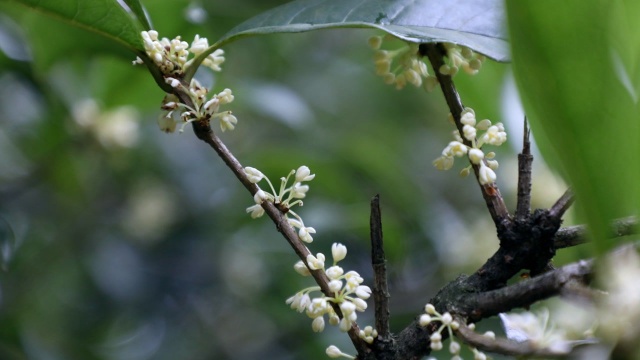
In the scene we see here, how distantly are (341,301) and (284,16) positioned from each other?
0.36m

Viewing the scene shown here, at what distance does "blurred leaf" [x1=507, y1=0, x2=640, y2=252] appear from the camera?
57 cm

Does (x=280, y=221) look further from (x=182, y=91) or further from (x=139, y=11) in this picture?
(x=139, y=11)

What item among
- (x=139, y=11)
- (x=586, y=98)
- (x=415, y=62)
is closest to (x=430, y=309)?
(x=586, y=98)

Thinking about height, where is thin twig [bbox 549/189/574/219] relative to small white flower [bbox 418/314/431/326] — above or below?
above

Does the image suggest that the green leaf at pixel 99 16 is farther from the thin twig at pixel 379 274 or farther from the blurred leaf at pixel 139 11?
the thin twig at pixel 379 274

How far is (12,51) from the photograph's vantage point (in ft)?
5.25

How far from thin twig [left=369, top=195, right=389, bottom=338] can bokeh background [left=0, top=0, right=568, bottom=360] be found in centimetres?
74

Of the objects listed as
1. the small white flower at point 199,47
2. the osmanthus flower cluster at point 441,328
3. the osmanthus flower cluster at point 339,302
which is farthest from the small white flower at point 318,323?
the small white flower at point 199,47

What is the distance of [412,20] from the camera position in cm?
81

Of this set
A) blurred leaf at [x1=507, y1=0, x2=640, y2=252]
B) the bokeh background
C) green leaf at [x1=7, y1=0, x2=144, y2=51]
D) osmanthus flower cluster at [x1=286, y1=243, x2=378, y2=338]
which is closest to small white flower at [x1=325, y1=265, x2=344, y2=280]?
osmanthus flower cluster at [x1=286, y1=243, x2=378, y2=338]

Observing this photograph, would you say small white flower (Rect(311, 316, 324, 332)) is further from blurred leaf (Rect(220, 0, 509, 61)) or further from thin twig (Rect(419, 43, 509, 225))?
blurred leaf (Rect(220, 0, 509, 61))

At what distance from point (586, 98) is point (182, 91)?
0.42m

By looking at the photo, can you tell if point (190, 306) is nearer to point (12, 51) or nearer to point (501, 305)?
point (12, 51)

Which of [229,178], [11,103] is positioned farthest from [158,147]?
[11,103]
